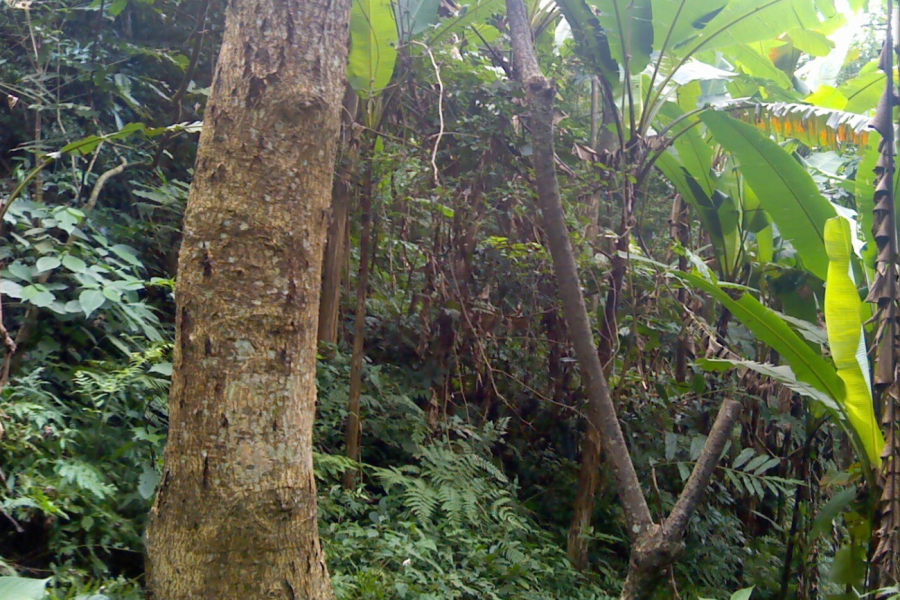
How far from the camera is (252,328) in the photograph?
2.03 metres

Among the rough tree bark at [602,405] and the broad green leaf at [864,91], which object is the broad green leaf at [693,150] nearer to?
the broad green leaf at [864,91]

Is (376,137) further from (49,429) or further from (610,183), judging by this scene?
(49,429)

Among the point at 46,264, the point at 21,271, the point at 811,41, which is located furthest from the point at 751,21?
the point at 21,271

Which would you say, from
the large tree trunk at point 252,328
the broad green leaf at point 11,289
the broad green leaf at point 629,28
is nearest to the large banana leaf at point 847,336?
the broad green leaf at point 629,28

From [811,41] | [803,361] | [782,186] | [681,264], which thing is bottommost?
[803,361]

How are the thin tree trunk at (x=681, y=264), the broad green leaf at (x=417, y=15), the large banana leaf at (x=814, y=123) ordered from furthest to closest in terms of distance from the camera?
1. the thin tree trunk at (x=681, y=264)
2. the broad green leaf at (x=417, y=15)
3. the large banana leaf at (x=814, y=123)

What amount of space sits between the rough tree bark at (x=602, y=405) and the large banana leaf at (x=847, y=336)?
60 centimetres

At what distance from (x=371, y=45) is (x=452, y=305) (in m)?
1.52

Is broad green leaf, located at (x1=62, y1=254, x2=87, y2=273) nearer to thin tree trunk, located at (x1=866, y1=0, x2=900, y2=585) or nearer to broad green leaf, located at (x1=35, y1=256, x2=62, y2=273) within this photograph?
broad green leaf, located at (x1=35, y1=256, x2=62, y2=273)

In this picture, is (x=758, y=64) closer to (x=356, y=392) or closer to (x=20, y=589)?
(x=356, y=392)

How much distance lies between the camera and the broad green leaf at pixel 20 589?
5.63 feet

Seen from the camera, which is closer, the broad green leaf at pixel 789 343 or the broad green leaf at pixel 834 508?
the broad green leaf at pixel 789 343

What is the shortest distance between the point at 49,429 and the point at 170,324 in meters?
1.08

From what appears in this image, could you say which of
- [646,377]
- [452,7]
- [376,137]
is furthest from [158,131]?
[646,377]
